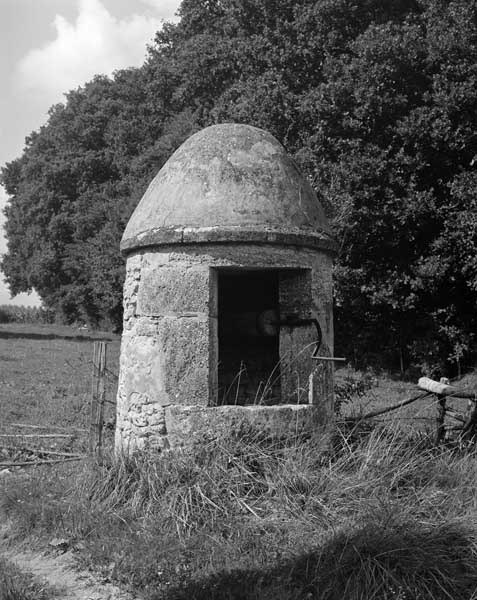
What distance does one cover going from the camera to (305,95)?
12.6m

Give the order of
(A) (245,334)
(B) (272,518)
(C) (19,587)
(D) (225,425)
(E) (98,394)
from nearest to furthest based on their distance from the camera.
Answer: (C) (19,587), (B) (272,518), (D) (225,425), (E) (98,394), (A) (245,334)

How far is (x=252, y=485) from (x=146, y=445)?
0.92m

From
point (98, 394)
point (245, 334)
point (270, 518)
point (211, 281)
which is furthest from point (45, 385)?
point (270, 518)

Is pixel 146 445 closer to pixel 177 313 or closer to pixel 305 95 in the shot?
pixel 177 313

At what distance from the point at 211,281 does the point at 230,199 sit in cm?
65

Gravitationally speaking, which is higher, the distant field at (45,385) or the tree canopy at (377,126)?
the tree canopy at (377,126)

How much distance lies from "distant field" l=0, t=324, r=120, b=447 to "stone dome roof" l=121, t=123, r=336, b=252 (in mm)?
1510

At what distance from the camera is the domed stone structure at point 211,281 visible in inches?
207

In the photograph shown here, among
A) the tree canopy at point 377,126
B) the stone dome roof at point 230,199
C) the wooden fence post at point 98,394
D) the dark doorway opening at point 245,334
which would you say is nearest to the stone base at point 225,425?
the wooden fence post at point 98,394

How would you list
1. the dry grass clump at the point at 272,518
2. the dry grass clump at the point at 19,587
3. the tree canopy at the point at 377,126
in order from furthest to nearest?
the tree canopy at the point at 377,126 → the dry grass clump at the point at 272,518 → the dry grass clump at the point at 19,587

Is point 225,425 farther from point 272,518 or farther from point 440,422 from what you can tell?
point 440,422

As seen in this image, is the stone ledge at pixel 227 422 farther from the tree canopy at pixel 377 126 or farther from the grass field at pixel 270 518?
the tree canopy at pixel 377 126

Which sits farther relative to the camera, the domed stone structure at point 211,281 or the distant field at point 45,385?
the distant field at point 45,385

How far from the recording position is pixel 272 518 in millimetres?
4496
